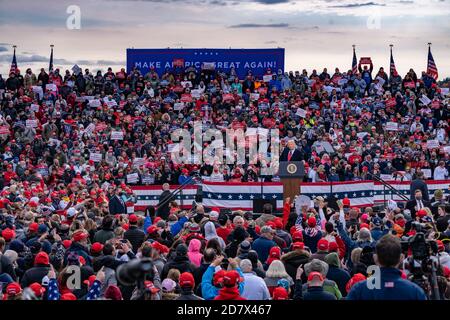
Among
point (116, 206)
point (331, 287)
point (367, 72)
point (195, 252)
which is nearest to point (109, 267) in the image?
point (195, 252)

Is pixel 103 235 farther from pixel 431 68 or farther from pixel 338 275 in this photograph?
pixel 431 68

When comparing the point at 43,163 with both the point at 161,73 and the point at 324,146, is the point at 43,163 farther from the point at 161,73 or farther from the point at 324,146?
the point at 161,73

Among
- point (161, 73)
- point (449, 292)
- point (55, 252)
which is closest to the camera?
point (449, 292)

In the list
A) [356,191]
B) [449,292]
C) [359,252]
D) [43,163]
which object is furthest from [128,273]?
[43,163]

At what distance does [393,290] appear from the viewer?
21.1 feet

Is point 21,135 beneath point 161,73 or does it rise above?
beneath

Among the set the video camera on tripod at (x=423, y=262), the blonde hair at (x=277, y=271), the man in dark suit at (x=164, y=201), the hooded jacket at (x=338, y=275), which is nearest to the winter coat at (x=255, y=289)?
the blonde hair at (x=277, y=271)

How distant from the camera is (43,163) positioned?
2816cm

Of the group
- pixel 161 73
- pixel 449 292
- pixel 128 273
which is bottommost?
pixel 449 292

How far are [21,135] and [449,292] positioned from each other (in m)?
24.2

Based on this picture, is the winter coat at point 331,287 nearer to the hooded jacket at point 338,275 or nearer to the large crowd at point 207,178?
the large crowd at point 207,178

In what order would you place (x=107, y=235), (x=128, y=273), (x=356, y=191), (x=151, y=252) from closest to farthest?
(x=128, y=273) → (x=151, y=252) → (x=107, y=235) → (x=356, y=191)

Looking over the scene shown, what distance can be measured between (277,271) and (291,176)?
11.8 metres

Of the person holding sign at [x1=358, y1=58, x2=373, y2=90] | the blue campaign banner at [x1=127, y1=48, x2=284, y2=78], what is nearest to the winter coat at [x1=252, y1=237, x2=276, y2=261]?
the person holding sign at [x1=358, y1=58, x2=373, y2=90]
